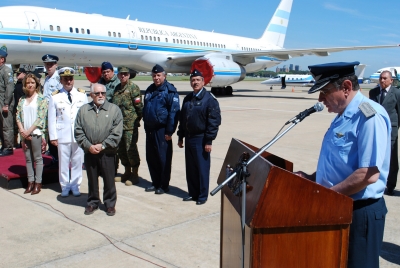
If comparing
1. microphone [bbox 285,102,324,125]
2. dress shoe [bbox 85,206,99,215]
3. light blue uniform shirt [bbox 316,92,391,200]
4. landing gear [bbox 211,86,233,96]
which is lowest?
dress shoe [bbox 85,206,99,215]

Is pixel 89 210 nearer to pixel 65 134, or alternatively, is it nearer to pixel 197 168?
pixel 65 134

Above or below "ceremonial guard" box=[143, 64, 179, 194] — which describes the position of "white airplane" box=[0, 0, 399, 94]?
above

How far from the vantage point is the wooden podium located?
202 cm

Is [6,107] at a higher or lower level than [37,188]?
higher

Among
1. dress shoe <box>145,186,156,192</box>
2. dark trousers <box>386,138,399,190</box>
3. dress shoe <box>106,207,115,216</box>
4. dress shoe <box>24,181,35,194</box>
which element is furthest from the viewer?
dress shoe <box>145,186,156,192</box>

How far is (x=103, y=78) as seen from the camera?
6.78 m

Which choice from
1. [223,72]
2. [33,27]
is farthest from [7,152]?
[223,72]

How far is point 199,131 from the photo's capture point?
5.50 metres

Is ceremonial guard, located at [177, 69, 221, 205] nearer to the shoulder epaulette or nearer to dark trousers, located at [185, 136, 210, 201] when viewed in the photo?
dark trousers, located at [185, 136, 210, 201]

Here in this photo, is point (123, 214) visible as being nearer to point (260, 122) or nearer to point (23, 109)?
point (23, 109)

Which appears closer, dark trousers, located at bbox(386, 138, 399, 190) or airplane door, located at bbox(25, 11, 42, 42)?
dark trousers, located at bbox(386, 138, 399, 190)

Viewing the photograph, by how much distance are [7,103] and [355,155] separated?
7131mm

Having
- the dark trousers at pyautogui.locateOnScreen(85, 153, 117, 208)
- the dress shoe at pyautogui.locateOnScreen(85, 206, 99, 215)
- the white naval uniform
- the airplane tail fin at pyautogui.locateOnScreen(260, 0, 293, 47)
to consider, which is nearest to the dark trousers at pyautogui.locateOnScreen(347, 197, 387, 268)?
the dark trousers at pyautogui.locateOnScreen(85, 153, 117, 208)

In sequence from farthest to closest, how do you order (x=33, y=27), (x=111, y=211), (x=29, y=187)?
(x=33, y=27)
(x=29, y=187)
(x=111, y=211)
